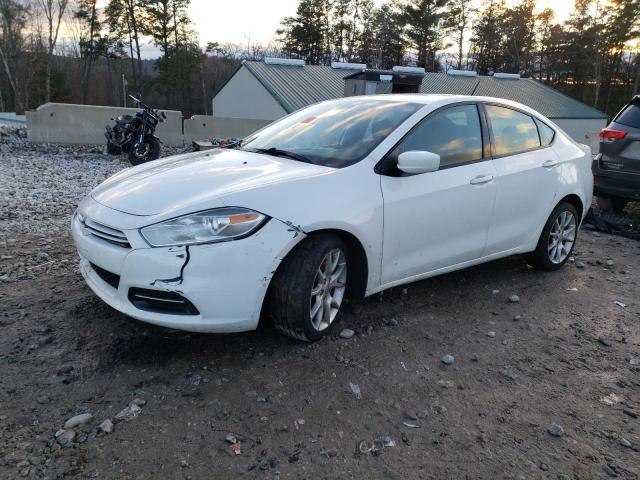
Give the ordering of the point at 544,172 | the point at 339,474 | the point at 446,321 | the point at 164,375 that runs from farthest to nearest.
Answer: the point at 544,172
the point at 446,321
the point at 164,375
the point at 339,474

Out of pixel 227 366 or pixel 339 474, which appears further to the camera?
pixel 227 366

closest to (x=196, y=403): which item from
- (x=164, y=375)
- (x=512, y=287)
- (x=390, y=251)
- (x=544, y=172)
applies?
(x=164, y=375)

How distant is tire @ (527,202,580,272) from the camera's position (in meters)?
4.85

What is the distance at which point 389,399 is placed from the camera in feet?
9.40

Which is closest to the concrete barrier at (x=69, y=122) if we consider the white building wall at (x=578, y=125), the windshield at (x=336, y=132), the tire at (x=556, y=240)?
the windshield at (x=336, y=132)

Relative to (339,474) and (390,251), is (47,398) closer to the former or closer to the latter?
(339,474)

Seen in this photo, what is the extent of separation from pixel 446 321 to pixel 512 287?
112 centimetres

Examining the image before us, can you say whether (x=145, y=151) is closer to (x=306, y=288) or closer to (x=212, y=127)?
(x=212, y=127)

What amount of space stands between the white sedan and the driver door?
0.01 metres

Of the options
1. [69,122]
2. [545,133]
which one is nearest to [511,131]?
[545,133]

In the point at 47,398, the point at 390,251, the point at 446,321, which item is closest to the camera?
the point at 47,398

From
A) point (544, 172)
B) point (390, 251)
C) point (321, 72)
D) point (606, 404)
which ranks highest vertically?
point (321, 72)

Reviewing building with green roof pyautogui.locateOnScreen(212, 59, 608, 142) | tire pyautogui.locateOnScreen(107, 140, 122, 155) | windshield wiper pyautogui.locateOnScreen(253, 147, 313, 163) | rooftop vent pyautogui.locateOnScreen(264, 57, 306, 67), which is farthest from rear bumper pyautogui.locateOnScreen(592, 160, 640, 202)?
rooftop vent pyautogui.locateOnScreen(264, 57, 306, 67)

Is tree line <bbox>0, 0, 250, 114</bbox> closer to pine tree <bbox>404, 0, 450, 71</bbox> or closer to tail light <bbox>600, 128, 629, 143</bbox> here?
pine tree <bbox>404, 0, 450, 71</bbox>
